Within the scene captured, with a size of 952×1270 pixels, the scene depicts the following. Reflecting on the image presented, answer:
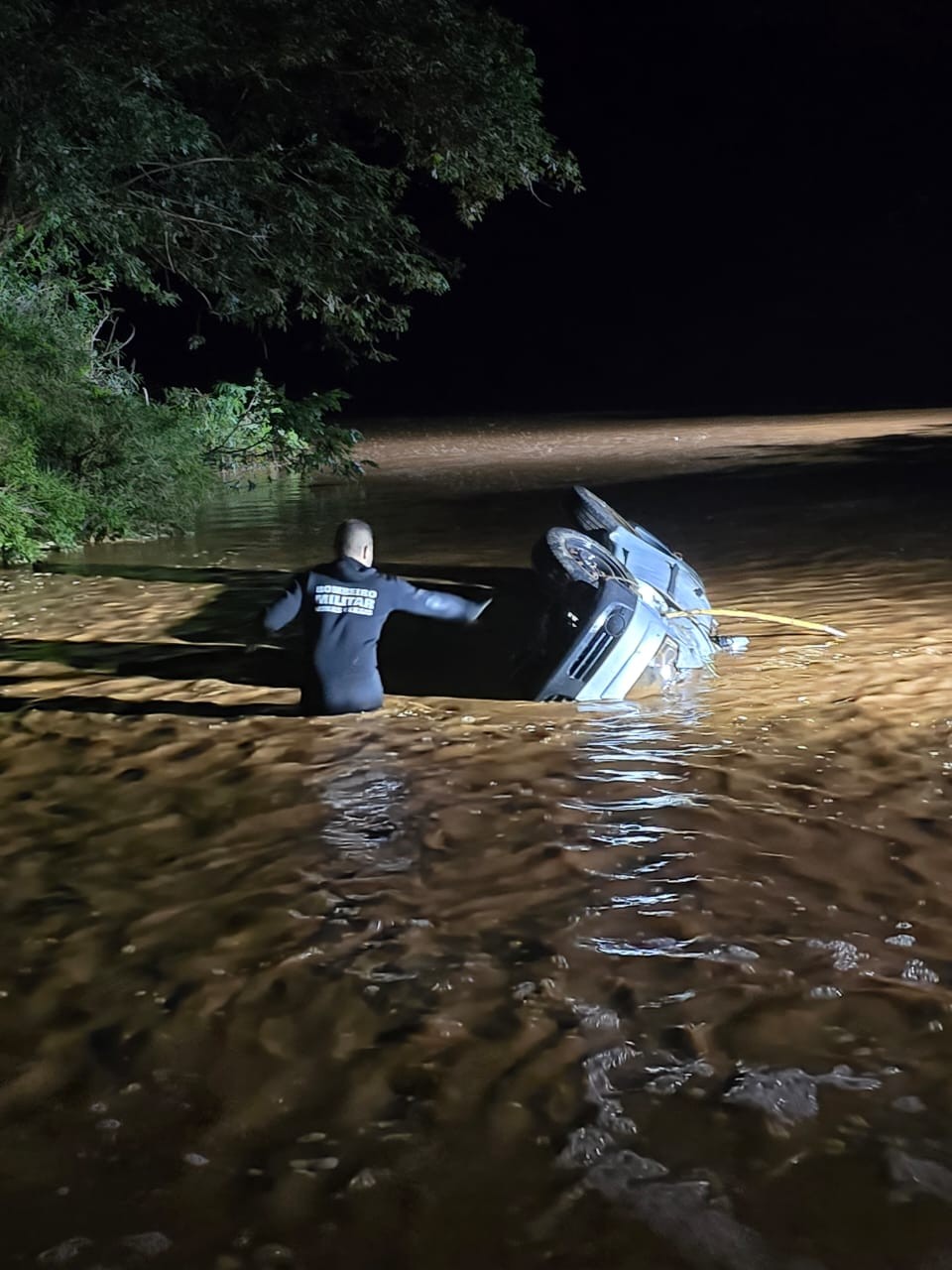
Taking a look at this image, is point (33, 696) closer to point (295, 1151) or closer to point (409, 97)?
point (295, 1151)

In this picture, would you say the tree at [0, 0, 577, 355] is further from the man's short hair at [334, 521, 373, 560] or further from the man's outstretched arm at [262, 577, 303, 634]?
the man's outstretched arm at [262, 577, 303, 634]

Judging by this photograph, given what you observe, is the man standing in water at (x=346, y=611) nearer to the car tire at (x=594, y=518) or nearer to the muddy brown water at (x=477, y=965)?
the muddy brown water at (x=477, y=965)

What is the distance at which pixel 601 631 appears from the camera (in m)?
8.64

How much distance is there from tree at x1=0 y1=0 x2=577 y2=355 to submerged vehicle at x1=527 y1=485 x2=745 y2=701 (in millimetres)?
9961

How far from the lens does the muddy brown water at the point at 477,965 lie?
12.0 feet

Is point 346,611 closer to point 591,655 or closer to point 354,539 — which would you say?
point 354,539

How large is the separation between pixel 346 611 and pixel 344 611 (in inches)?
0.5

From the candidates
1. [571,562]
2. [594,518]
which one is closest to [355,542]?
[571,562]

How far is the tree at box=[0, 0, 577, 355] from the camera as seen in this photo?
53.8ft

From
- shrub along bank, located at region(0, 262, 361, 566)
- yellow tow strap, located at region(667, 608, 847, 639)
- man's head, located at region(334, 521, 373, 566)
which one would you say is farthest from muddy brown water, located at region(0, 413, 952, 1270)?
shrub along bank, located at region(0, 262, 361, 566)

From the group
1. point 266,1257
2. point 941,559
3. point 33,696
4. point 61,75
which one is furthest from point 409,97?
point 266,1257

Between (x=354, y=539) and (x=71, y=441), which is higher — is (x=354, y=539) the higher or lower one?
the lower one

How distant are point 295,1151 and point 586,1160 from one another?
0.81 m

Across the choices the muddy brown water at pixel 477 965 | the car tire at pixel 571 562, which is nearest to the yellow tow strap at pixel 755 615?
the muddy brown water at pixel 477 965
